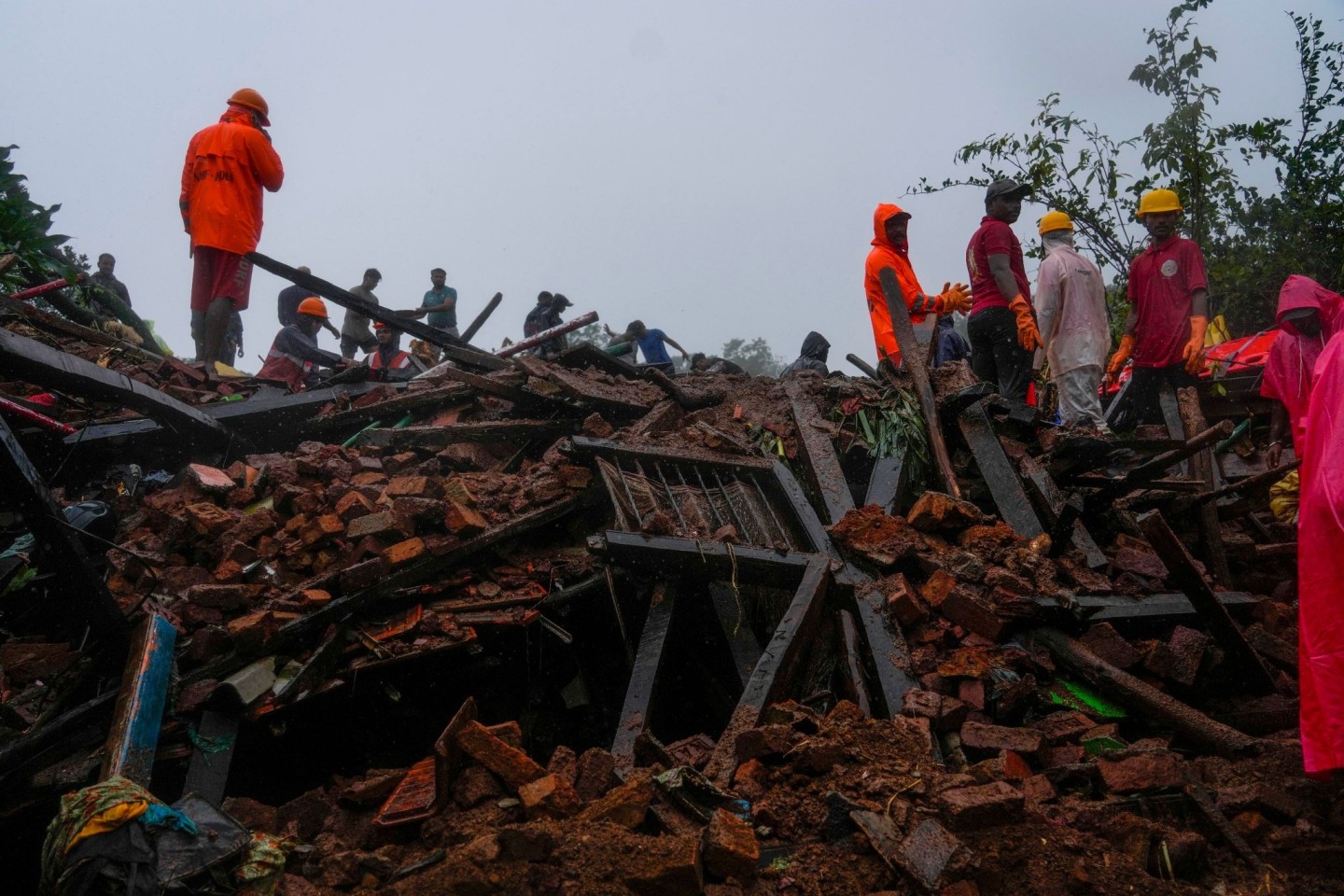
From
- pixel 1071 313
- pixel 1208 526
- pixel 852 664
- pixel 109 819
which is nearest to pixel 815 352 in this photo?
pixel 1071 313

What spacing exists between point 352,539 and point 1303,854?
4.16 metres

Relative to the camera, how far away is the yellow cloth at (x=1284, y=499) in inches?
203

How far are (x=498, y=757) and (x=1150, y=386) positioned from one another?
6.11 metres

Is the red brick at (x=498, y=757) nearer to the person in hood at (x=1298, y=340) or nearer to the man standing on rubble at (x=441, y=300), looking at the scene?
the person in hood at (x=1298, y=340)

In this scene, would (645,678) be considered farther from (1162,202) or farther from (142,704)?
(1162,202)

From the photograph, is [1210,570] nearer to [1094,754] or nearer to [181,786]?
[1094,754]

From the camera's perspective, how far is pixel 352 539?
13.6 feet

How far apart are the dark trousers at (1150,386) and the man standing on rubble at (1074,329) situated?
661 millimetres

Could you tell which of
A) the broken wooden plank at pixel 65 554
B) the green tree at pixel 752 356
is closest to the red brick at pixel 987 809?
the broken wooden plank at pixel 65 554

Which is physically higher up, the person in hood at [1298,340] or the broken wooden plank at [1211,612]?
the person in hood at [1298,340]

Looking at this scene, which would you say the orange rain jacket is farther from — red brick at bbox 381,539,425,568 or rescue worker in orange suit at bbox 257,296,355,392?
red brick at bbox 381,539,425,568

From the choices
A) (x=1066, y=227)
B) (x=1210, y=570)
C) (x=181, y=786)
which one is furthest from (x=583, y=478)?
(x=1066, y=227)

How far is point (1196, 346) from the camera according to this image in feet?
19.2

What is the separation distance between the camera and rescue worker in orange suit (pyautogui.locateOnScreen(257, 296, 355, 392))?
8352mm
